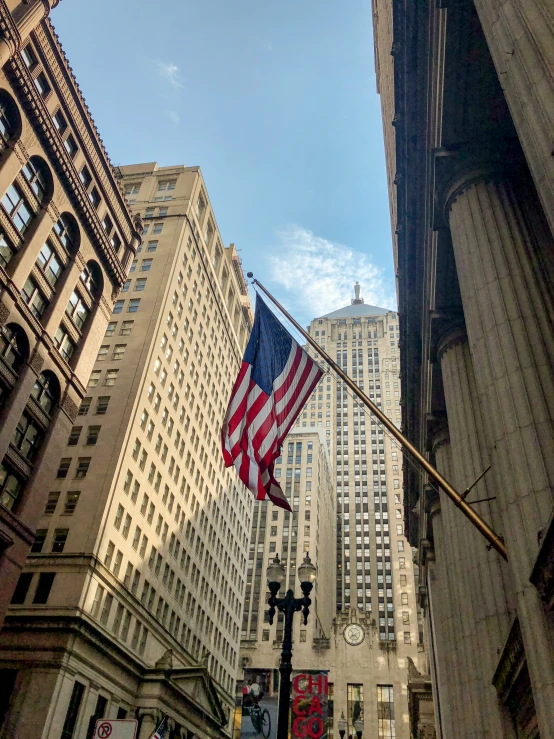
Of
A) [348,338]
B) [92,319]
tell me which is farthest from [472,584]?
[348,338]

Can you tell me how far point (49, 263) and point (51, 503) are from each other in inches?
745

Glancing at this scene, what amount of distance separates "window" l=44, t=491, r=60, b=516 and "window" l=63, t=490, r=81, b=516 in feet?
2.55

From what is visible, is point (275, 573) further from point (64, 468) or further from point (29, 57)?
point (29, 57)

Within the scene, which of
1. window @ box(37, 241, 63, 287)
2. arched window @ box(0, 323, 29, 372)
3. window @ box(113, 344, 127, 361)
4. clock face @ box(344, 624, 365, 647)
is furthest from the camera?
clock face @ box(344, 624, 365, 647)

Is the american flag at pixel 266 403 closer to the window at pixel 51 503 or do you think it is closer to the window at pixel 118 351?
the window at pixel 51 503

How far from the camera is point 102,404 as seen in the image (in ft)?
179

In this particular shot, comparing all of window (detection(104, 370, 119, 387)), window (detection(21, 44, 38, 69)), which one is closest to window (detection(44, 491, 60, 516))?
window (detection(104, 370, 119, 387))

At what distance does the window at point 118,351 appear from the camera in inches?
2286

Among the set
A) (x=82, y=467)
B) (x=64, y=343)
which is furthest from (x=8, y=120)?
(x=82, y=467)

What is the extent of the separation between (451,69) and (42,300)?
30881mm

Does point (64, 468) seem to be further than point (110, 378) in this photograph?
No

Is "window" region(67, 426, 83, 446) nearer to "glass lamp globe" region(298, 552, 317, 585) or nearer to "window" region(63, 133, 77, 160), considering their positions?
"window" region(63, 133, 77, 160)

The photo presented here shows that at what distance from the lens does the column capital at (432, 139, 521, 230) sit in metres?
16.9

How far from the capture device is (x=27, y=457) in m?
37.6
